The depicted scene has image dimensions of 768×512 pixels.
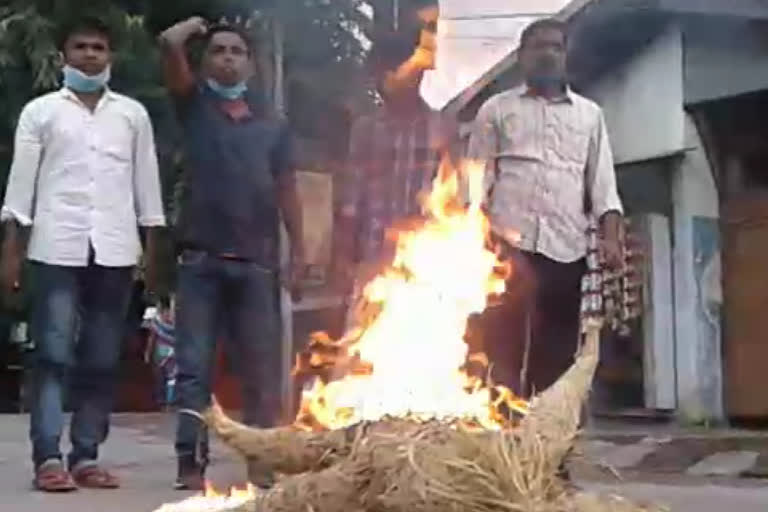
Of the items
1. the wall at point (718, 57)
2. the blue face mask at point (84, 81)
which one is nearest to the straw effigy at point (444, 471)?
the blue face mask at point (84, 81)

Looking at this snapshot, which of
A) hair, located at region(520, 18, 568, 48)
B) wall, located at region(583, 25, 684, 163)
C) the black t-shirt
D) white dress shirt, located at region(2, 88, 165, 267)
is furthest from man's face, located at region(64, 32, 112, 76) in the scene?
wall, located at region(583, 25, 684, 163)

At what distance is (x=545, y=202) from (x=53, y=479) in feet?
6.88

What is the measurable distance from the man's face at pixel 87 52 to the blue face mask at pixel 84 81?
0.04 feet

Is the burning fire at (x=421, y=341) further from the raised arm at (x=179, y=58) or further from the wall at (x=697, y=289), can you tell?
the wall at (x=697, y=289)

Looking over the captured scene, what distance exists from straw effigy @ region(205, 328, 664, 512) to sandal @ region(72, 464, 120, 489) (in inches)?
80.2

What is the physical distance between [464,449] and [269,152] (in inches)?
97.9

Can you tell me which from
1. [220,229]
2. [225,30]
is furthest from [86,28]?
[220,229]

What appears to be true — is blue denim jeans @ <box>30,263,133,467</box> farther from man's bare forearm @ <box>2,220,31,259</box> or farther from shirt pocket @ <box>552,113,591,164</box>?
shirt pocket @ <box>552,113,591,164</box>

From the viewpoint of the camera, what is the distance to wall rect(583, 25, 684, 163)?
12609 mm

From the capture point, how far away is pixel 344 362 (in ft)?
18.4

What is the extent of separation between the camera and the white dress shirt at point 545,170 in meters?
6.25

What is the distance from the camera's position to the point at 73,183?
6344 mm

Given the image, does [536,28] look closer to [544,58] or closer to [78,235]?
[544,58]

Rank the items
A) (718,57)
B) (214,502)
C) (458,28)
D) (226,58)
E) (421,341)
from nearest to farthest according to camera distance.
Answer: (214,502), (421,341), (226,58), (458,28), (718,57)
